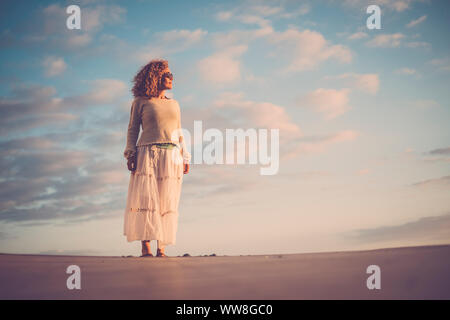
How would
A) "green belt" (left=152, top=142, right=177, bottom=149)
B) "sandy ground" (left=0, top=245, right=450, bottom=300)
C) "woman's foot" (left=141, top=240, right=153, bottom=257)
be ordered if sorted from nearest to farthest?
"sandy ground" (left=0, top=245, right=450, bottom=300) → "woman's foot" (left=141, top=240, right=153, bottom=257) → "green belt" (left=152, top=142, right=177, bottom=149)

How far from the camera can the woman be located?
6.26 metres

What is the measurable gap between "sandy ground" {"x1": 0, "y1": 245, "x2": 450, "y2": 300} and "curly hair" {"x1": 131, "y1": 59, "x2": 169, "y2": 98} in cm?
335

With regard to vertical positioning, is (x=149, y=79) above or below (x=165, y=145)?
above

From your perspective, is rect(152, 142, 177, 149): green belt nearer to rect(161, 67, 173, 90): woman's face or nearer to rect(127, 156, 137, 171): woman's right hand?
rect(127, 156, 137, 171): woman's right hand

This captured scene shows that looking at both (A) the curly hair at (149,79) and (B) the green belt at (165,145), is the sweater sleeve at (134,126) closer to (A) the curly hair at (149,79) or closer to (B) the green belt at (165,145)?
(A) the curly hair at (149,79)

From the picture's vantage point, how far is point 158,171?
21.5 feet

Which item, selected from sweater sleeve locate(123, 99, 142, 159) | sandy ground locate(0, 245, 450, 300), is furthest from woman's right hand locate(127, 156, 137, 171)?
sandy ground locate(0, 245, 450, 300)

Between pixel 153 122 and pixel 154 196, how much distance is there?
1.16 meters

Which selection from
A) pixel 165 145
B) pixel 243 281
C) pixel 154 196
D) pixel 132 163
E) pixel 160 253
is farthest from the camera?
pixel 165 145

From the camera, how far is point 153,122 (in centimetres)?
657

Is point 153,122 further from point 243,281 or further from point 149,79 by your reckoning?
point 243,281

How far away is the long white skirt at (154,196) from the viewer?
6227 mm

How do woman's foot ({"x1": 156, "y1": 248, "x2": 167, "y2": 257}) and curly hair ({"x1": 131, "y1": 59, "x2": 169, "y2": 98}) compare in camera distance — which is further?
curly hair ({"x1": 131, "y1": 59, "x2": 169, "y2": 98})

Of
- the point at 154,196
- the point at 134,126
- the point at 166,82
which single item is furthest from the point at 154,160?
the point at 166,82
